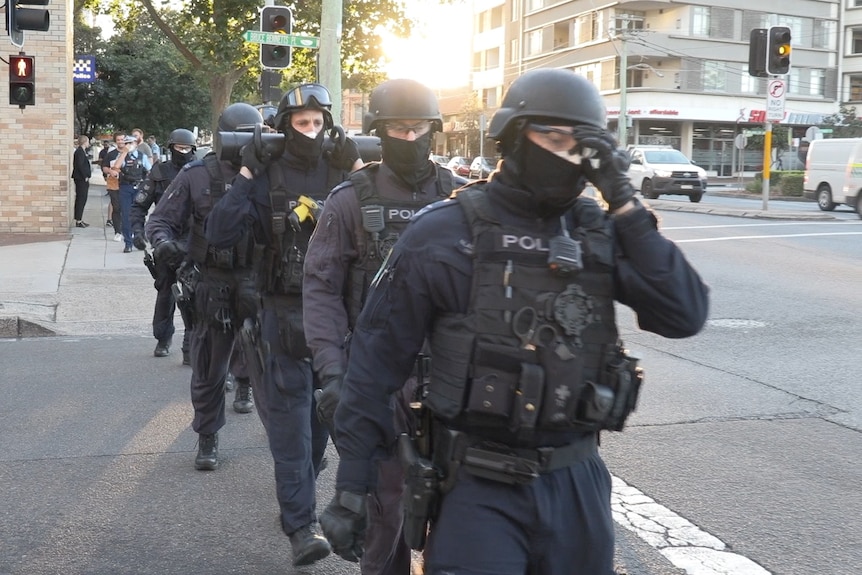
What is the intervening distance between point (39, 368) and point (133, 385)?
3.90ft

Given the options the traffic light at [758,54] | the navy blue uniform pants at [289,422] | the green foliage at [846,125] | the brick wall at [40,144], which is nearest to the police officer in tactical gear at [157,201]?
the navy blue uniform pants at [289,422]

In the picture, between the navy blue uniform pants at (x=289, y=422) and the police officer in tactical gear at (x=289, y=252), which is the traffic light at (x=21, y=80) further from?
the navy blue uniform pants at (x=289, y=422)

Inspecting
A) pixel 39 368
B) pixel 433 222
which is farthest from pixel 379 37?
pixel 433 222

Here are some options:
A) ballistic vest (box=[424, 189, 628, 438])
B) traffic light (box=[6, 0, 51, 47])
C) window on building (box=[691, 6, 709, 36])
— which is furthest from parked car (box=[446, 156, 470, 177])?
ballistic vest (box=[424, 189, 628, 438])

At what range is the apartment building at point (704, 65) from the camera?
58219 millimetres

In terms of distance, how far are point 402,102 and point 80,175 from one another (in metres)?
18.7

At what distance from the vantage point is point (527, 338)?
2.67 m

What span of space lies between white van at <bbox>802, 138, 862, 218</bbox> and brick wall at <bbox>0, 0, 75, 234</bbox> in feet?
56.4

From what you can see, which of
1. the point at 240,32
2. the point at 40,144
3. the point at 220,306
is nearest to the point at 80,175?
the point at 40,144

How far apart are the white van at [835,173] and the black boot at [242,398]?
20.8 meters

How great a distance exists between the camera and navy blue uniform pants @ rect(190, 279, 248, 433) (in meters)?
5.78

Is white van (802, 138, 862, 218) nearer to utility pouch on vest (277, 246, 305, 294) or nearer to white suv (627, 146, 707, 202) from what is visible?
white suv (627, 146, 707, 202)

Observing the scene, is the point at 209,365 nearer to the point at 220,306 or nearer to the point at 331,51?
the point at 220,306

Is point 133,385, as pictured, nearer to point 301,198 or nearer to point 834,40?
point 301,198
